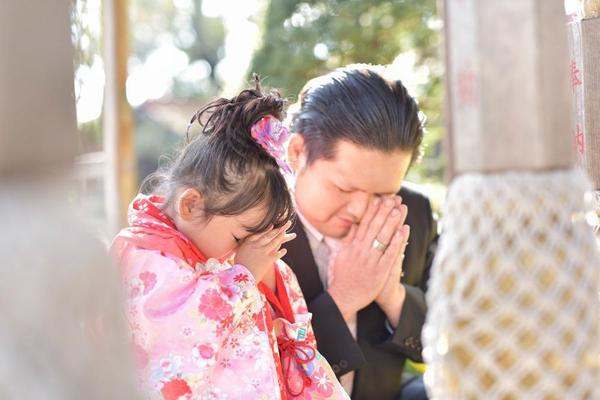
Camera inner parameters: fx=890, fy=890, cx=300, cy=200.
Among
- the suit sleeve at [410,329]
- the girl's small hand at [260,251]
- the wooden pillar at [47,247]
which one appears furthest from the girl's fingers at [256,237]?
the wooden pillar at [47,247]

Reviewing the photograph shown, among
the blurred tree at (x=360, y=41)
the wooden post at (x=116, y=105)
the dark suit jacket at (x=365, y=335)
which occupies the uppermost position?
the blurred tree at (x=360, y=41)

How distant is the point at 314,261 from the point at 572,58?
99cm

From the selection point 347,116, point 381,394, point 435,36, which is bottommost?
point 381,394

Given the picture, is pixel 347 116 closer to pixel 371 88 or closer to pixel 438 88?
pixel 371 88

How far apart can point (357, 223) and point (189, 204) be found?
2.17ft

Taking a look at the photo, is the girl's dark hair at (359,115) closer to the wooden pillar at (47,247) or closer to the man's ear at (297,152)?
the man's ear at (297,152)

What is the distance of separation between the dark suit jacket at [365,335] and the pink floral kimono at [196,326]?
0.96 ft

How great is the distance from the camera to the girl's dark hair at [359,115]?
2678 mm

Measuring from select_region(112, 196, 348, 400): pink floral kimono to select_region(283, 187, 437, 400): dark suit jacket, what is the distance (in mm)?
293

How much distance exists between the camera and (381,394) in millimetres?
2920

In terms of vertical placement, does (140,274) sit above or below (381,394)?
above

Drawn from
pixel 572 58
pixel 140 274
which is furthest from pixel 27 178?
pixel 572 58

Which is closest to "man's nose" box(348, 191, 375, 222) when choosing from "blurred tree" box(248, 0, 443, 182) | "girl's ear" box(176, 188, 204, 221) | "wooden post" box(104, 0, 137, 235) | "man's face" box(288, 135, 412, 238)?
"man's face" box(288, 135, 412, 238)

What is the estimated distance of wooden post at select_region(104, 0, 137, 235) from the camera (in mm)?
7477
